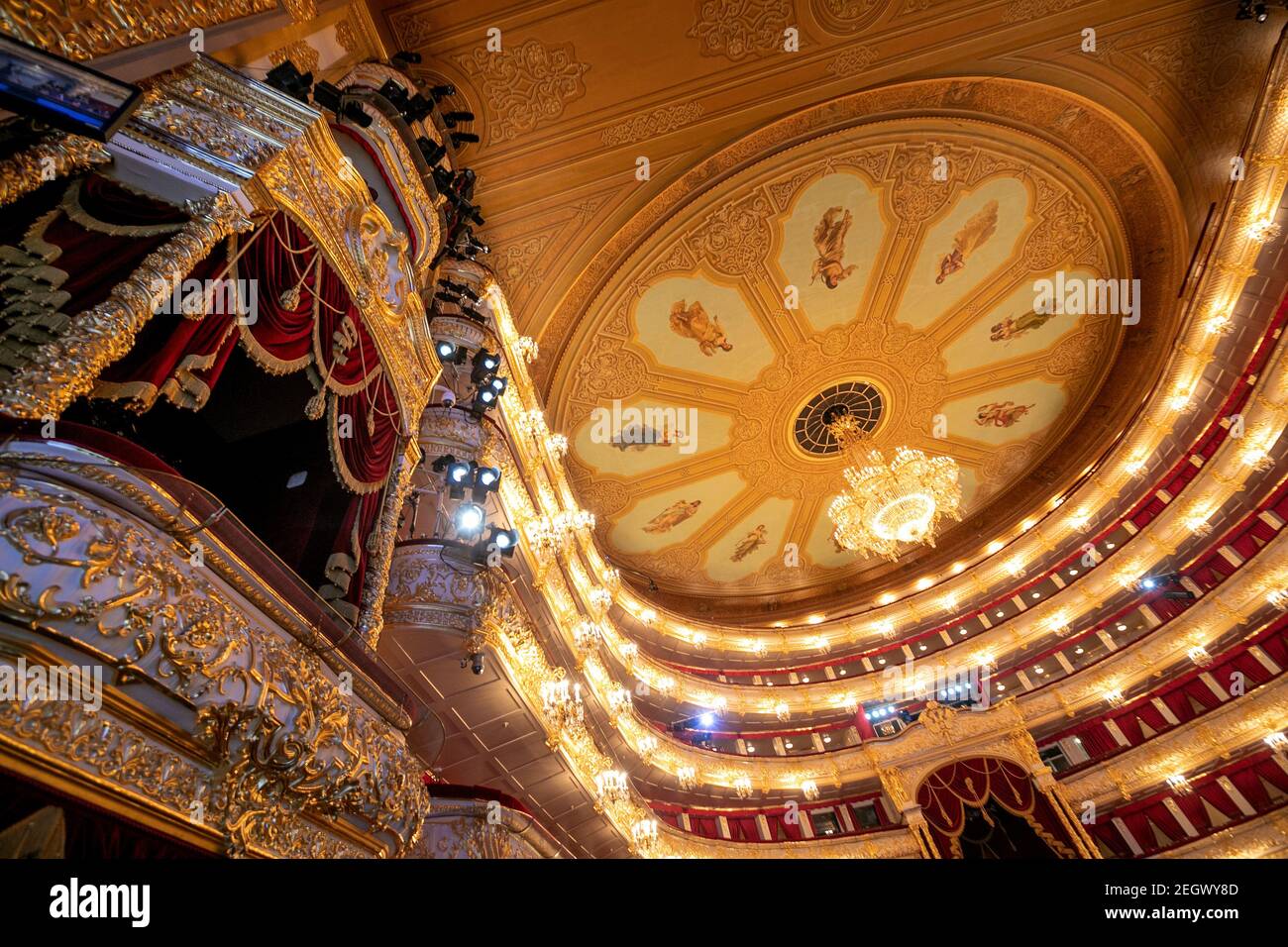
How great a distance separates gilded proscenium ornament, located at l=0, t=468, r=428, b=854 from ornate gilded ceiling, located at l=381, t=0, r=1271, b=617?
872 cm

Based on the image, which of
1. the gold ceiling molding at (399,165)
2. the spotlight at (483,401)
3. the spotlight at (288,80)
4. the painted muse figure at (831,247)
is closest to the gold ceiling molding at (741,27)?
the painted muse figure at (831,247)

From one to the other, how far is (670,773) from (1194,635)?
1109cm

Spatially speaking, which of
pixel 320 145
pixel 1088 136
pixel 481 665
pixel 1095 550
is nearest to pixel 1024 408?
pixel 1095 550

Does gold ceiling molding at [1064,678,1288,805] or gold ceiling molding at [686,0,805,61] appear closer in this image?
gold ceiling molding at [686,0,805,61]

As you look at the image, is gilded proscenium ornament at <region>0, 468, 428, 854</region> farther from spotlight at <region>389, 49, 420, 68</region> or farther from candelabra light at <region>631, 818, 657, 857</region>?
spotlight at <region>389, 49, 420, 68</region>

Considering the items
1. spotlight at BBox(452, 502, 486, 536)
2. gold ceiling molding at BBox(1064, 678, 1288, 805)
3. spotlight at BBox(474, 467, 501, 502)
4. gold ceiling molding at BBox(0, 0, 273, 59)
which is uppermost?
gold ceiling molding at BBox(0, 0, 273, 59)

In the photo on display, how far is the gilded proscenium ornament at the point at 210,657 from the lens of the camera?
2053 mm

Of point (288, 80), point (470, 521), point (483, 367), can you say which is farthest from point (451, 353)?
point (288, 80)

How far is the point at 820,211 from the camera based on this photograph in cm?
1098

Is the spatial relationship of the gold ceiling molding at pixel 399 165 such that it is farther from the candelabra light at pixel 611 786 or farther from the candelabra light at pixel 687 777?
the candelabra light at pixel 687 777

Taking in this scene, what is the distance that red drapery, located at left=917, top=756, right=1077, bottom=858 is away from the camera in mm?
10789

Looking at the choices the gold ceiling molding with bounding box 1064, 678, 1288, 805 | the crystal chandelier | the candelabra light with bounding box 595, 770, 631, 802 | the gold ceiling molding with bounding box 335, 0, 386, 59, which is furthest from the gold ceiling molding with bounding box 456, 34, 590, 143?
the gold ceiling molding with bounding box 1064, 678, 1288, 805

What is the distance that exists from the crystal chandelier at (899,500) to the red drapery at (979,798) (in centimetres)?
526

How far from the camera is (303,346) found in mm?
4227
